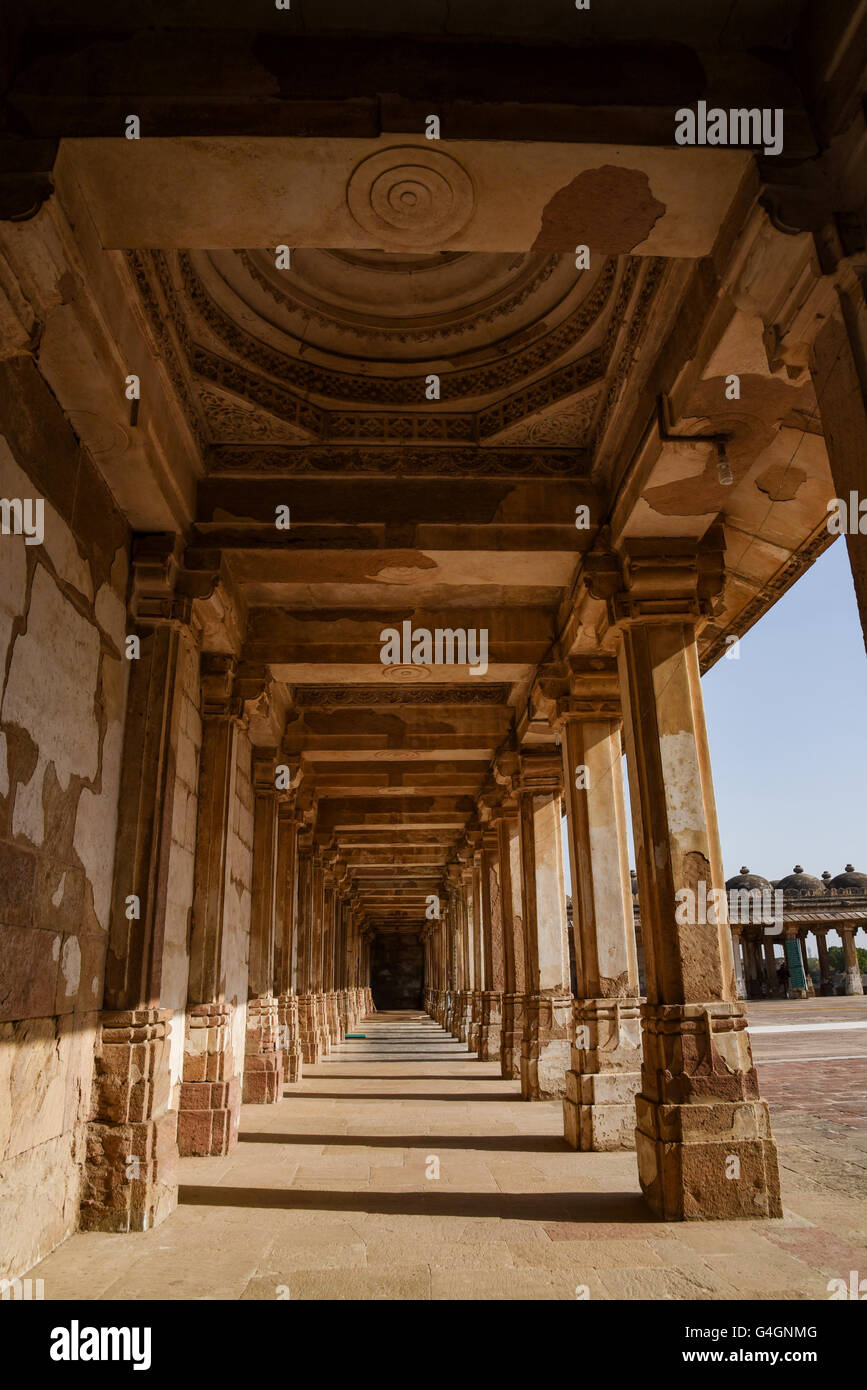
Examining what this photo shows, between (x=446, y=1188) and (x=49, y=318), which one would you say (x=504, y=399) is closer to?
(x=49, y=318)

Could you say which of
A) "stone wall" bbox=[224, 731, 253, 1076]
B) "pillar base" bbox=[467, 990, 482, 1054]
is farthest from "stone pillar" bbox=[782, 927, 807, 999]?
"stone wall" bbox=[224, 731, 253, 1076]

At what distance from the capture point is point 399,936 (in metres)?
48.2

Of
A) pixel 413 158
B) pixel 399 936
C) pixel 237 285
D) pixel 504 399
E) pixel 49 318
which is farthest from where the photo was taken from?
pixel 399 936

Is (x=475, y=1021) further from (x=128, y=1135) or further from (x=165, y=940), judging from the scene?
(x=128, y=1135)

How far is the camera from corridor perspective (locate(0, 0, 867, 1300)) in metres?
3.61

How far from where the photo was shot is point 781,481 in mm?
6035

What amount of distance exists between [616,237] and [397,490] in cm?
279

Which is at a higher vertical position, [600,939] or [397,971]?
[600,939]

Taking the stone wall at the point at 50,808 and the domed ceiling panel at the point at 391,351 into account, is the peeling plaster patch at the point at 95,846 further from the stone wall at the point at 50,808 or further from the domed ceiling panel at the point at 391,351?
the domed ceiling panel at the point at 391,351

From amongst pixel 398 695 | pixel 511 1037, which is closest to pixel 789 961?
pixel 511 1037

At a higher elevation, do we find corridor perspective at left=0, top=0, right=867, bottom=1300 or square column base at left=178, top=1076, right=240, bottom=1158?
corridor perspective at left=0, top=0, right=867, bottom=1300

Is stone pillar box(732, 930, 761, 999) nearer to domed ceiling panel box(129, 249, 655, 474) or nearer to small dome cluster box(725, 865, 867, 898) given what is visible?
small dome cluster box(725, 865, 867, 898)

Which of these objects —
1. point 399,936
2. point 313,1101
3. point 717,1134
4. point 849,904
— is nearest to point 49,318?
point 717,1134

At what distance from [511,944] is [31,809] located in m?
9.05
